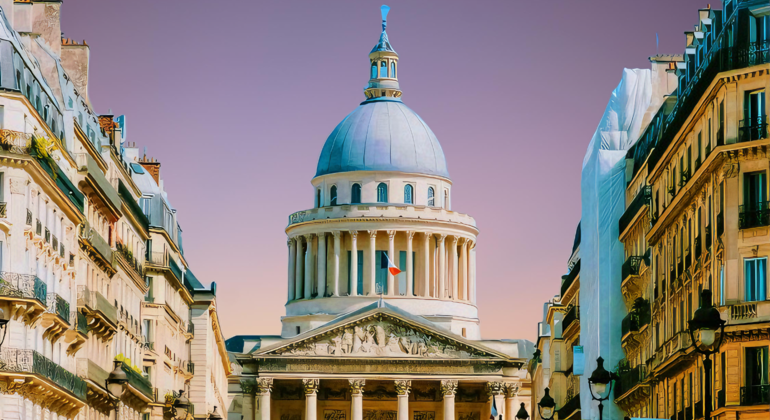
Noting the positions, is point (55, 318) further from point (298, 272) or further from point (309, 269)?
point (298, 272)

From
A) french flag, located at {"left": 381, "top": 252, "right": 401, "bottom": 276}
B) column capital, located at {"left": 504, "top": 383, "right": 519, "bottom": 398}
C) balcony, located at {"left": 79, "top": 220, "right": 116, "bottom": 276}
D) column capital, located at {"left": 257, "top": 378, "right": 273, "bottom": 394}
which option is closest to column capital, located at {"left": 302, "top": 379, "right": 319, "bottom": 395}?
column capital, located at {"left": 257, "top": 378, "right": 273, "bottom": 394}

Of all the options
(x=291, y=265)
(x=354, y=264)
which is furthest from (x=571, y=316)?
(x=291, y=265)

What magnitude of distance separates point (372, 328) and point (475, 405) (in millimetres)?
10742

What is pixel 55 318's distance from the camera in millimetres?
45469

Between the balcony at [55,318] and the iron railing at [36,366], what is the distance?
885mm

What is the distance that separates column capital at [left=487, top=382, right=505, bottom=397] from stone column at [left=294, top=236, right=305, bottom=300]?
23.6m

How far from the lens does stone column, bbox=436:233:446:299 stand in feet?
434

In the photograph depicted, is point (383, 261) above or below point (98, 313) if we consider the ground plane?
above

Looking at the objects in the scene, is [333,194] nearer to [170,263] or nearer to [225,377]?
[225,377]

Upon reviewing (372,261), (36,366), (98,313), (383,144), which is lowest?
(36,366)

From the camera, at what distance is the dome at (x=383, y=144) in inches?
5285

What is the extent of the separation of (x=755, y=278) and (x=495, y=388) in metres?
75.6

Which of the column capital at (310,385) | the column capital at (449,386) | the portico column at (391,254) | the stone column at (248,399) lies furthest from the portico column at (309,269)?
the column capital at (449,386)

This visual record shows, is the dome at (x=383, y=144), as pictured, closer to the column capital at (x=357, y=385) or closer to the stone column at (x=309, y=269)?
the stone column at (x=309, y=269)
